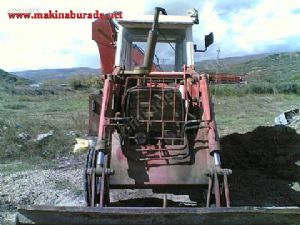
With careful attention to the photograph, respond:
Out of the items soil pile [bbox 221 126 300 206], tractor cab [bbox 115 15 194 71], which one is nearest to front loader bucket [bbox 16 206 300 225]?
soil pile [bbox 221 126 300 206]

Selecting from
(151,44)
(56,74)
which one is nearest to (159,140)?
(151,44)

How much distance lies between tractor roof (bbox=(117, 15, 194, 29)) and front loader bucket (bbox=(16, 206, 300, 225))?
3.54 m

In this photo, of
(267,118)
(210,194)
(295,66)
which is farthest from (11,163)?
(295,66)

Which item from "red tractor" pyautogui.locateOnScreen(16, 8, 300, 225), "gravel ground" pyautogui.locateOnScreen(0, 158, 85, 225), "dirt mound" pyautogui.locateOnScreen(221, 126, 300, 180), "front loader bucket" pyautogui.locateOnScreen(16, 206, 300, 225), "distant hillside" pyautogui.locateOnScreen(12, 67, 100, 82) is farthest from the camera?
"distant hillside" pyautogui.locateOnScreen(12, 67, 100, 82)

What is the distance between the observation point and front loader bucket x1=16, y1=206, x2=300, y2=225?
4211mm

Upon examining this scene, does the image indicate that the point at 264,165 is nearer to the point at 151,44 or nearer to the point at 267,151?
the point at 267,151

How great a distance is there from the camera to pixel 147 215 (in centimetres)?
421

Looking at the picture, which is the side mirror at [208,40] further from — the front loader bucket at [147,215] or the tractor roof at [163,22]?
the front loader bucket at [147,215]

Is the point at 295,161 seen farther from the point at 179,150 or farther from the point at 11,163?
the point at 11,163

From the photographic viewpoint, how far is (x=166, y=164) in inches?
225

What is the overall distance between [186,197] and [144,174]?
1788 millimetres

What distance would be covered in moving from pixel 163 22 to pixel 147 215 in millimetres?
3606

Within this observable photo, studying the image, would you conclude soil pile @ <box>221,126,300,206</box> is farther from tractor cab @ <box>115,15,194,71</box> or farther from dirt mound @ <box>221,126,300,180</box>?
tractor cab @ <box>115,15,194,71</box>

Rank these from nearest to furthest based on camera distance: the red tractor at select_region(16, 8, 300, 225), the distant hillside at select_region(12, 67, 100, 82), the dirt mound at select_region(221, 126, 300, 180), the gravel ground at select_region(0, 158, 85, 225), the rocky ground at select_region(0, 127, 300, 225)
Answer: the red tractor at select_region(16, 8, 300, 225)
the gravel ground at select_region(0, 158, 85, 225)
the rocky ground at select_region(0, 127, 300, 225)
the dirt mound at select_region(221, 126, 300, 180)
the distant hillside at select_region(12, 67, 100, 82)
